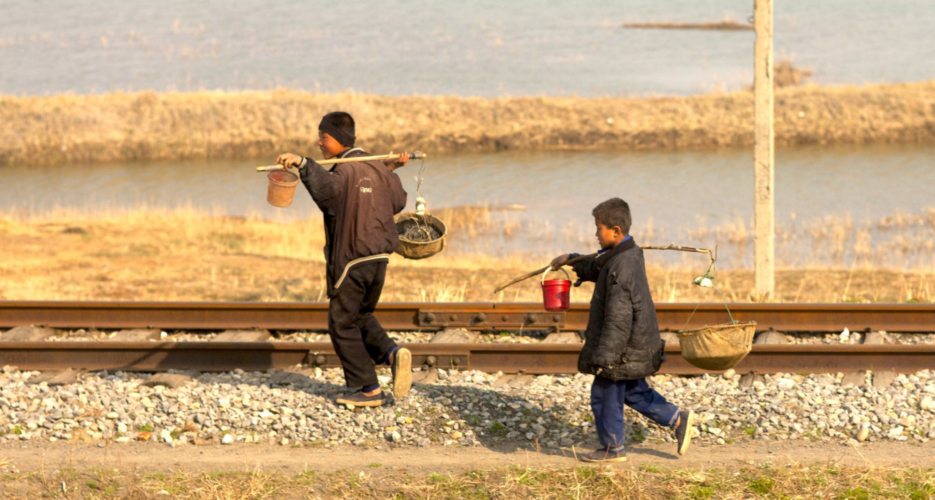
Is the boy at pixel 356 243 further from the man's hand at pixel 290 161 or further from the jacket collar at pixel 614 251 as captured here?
the jacket collar at pixel 614 251

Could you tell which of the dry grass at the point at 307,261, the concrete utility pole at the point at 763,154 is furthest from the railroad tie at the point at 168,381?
the concrete utility pole at the point at 763,154

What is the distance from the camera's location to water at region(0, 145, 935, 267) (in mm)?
18516

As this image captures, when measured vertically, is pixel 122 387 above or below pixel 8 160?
below

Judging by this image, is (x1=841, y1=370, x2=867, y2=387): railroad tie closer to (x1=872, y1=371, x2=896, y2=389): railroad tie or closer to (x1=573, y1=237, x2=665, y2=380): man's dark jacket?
(x1=872, y1=371, x2=896, y2=389): railroad tie

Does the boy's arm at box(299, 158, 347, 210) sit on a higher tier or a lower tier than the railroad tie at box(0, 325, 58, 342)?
higher

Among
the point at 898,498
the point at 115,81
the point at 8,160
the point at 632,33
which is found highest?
the point at 632,33

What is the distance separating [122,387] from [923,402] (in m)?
5.90

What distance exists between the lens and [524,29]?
67625 mm

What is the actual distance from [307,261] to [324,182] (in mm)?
7549

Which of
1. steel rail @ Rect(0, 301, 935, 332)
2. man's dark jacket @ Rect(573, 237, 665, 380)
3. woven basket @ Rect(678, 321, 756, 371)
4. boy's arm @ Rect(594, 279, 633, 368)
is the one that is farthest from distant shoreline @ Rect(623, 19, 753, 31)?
boy's arm @ Rect(594, 279, 633, 368)

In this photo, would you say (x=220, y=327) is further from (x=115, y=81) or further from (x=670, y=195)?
→ (x=115, y=81)

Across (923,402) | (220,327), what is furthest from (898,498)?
(220,327)

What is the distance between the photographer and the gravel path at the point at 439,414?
A: 632 centimetres

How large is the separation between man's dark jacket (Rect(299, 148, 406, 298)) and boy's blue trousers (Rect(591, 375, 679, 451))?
1.78 meters
